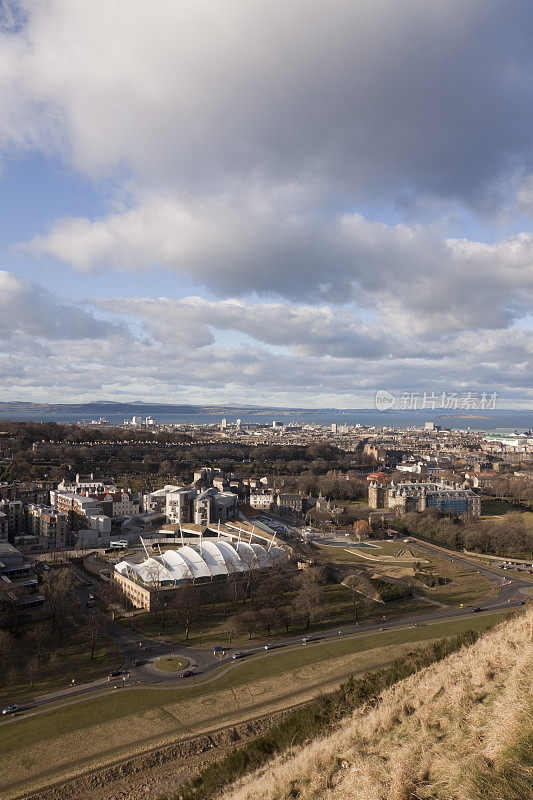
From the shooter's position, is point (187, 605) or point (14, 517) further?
point (14, 517)

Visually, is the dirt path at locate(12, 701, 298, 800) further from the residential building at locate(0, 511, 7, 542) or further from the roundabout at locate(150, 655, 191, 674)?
the residential building at locate(0, 511, 7, 542)

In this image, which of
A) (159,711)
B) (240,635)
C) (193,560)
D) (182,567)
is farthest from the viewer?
(193,560)

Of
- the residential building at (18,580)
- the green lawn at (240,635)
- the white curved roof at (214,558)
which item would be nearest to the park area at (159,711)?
the green lawn at (240,635)

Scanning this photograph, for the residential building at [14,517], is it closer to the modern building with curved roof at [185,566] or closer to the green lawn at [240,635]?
the modern building with curved roof at [185,566]

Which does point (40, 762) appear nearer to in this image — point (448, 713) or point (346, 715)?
point (346, 715)

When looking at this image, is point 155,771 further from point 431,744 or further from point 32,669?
point 431,744

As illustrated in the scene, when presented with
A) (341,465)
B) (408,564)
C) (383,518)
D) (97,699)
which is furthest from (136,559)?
(341,465)

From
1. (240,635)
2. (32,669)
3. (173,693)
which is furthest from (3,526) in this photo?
(173,693)
